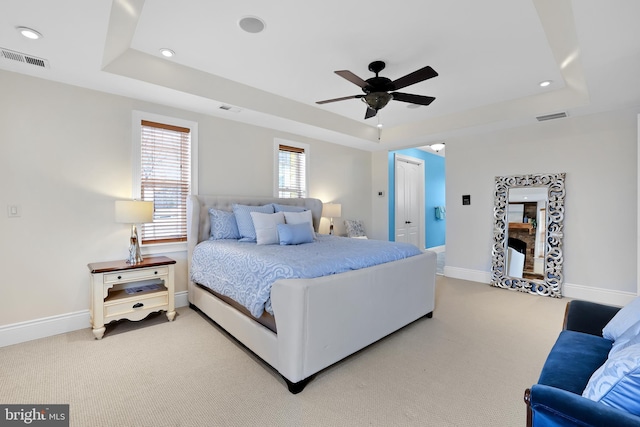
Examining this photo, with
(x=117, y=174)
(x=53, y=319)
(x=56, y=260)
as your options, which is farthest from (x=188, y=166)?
(x=53, y=319)

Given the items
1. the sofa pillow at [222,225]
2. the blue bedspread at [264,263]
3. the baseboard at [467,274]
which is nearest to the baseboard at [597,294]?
the baseboard at [467,274]

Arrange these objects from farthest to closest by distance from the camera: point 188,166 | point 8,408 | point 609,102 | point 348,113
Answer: point 348,113 < point 188,166 < point 609,102 < point 8,408

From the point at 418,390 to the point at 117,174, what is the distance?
3.50 m

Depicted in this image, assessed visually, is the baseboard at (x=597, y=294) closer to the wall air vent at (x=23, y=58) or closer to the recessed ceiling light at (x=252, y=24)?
the recessed ceiling light at (x=252, y=24)

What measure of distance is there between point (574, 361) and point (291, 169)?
4102 millimetres

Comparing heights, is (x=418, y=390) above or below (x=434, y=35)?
below

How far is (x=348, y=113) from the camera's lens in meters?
4.56

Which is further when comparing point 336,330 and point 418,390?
point 336,330

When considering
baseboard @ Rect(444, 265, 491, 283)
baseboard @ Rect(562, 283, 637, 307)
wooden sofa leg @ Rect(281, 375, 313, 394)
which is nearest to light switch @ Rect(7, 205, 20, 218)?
wooden sofa leg @ Rect(281, 375, 313, 394)

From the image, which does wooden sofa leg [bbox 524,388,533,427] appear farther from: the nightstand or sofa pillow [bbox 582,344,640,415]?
the nightstand

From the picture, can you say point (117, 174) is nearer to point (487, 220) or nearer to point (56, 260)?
point (56, 260)

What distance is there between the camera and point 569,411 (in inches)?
37.2

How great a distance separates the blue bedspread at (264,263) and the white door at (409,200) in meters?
3.48

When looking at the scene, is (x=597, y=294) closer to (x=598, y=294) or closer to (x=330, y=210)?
(x=598, y=294)
